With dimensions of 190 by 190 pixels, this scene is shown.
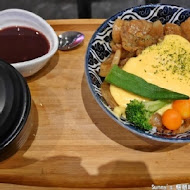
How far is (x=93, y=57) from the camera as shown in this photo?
187 centimetres

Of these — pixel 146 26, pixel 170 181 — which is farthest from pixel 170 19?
pixel 170 181

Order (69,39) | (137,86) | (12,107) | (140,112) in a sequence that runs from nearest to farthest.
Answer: (12,107), (140,112), (137,86), (69,39)

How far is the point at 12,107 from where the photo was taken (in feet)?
4.95

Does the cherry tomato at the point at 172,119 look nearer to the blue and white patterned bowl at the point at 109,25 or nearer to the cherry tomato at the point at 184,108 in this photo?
the cherry tomato at the point at 184,108

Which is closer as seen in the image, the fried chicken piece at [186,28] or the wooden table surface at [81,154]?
the wooden table surface at [81,154]

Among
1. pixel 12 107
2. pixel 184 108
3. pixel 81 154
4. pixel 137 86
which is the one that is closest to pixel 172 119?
pixel 184 108

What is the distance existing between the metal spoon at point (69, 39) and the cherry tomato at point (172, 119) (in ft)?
2.62

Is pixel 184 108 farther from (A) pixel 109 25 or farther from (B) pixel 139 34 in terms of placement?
(A) pixel 109 25

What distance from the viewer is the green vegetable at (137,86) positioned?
1692 mm

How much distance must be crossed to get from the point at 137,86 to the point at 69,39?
2.11 ft

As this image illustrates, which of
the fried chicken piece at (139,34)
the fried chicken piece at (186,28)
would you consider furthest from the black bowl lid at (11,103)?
the fried chicken piece at (186,28)

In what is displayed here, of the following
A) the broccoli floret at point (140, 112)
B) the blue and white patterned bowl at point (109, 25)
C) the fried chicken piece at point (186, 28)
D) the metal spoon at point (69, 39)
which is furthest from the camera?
the metal spoon at point (69, 39)

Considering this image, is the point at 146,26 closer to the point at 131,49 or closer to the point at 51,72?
the point at 131,49

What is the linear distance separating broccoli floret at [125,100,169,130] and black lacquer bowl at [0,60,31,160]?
0.52m
